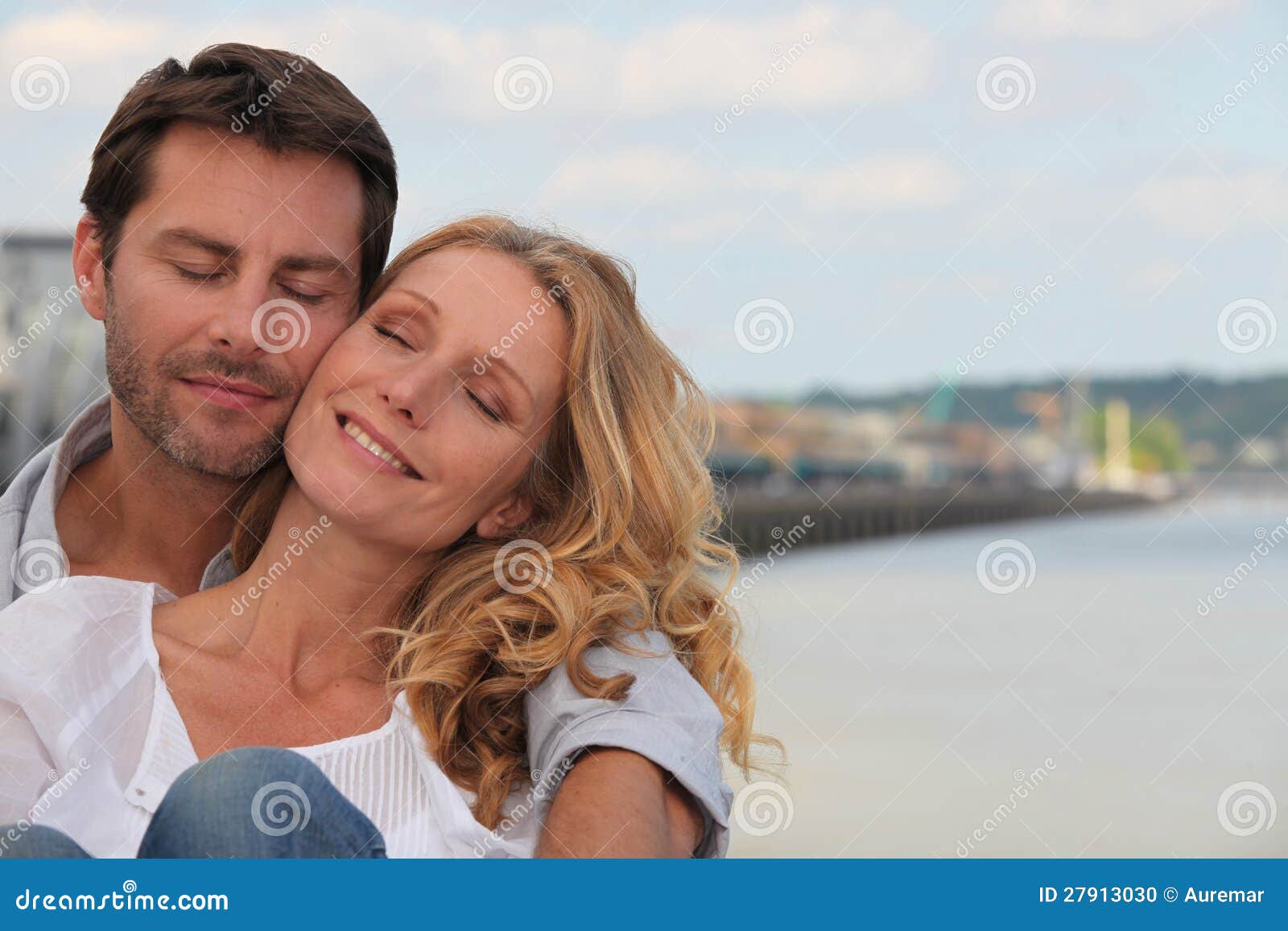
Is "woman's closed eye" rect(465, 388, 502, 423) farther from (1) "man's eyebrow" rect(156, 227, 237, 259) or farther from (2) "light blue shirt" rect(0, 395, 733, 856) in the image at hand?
(1) "man's eyebrow" rect(156, 227, 237, 259)

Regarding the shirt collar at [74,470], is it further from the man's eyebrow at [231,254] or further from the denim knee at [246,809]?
the denim knee at [246,809]

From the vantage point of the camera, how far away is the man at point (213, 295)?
11.7 ft

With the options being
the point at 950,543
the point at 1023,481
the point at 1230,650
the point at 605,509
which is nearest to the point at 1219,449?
the point at 1023,481

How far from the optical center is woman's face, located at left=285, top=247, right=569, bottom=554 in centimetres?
324

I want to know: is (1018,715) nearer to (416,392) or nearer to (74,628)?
(416,392)

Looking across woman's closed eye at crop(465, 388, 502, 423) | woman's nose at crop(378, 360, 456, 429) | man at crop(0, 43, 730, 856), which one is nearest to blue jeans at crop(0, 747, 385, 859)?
man at crop(0, 43, 730, 856)

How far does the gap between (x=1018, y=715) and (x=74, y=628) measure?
40.3 feet

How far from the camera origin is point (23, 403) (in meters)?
23.8

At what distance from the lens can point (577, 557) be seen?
3559 mm

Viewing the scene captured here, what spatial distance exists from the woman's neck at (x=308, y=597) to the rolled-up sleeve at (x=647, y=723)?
1.57 ft

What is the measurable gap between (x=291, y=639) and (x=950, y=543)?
157 feet

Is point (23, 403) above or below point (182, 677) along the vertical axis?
below

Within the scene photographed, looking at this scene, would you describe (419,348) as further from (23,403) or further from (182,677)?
(23,403)

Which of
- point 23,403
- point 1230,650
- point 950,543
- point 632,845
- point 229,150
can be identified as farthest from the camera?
point 950,543
